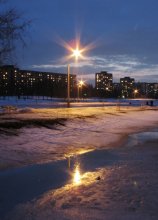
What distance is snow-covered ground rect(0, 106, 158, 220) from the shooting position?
300 inches

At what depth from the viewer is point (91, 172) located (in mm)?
11500

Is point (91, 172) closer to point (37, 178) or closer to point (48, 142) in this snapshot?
point (37, 178)

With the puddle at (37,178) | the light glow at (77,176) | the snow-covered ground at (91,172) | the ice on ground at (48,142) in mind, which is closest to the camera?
the snow-covered ground at (91,172)

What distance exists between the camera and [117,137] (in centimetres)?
2109

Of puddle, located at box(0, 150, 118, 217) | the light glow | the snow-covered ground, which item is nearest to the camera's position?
the snow-covered ground

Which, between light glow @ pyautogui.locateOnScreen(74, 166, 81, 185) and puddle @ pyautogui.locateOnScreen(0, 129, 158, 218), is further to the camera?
light glow @ pyautogui.locateOnScreen(74, 166, 81, 185)

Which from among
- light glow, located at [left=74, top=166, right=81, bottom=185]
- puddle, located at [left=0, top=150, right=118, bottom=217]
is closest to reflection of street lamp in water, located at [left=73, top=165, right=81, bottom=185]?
light glow, located at [left=74, top=166, right=81, bottom=185]

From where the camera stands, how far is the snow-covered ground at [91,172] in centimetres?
761

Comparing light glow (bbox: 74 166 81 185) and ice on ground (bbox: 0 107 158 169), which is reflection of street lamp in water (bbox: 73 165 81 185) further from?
ice on ground (bbox: 0 107 158 169)

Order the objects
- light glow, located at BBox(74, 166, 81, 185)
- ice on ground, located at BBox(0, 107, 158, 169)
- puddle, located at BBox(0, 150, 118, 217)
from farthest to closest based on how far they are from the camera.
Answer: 1. ice on ground, located at BBox(0, 107, 158, 169)
2. light glow, located at BBox(74, 166, 81, 185)
3. puddle, located at BBox(0, 150, 118, 217)

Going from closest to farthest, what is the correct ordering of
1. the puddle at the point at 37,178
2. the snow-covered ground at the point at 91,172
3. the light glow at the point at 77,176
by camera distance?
1. the snow-covered ground at the point at 91,172
2. the puddle at the point at 37,178
3. the light glow at the point at 77,176

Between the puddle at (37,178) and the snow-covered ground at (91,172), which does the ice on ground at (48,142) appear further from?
the puddle at (37,178)

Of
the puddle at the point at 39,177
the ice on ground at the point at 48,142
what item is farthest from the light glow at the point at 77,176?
the ice on ground at the point at 48,142

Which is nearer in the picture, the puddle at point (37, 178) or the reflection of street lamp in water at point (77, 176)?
the puddle at point (37, 178)
